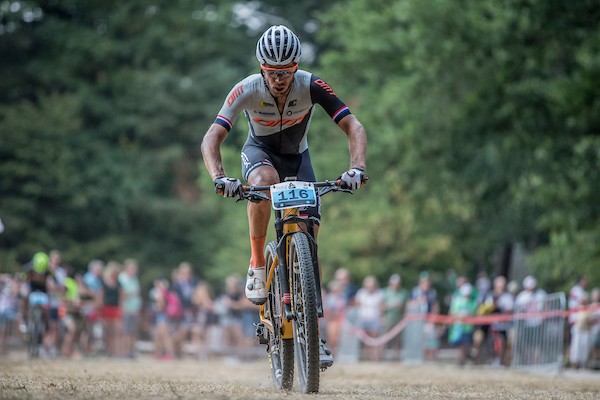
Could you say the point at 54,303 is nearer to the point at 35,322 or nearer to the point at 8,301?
the point at 35,322

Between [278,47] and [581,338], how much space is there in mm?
12222

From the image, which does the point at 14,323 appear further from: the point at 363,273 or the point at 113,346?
the point at 363,273

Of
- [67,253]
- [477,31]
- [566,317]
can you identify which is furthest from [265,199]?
[67,253]

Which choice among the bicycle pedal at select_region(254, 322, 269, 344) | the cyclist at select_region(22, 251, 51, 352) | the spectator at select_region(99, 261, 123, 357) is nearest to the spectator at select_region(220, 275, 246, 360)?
the spectator at select_region(99, 261, 123, 357)

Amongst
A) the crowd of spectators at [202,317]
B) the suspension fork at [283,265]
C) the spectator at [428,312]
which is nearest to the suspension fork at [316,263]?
the suspension fork at [283,265]

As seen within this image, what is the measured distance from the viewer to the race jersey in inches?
414

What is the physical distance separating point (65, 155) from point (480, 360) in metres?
27.9

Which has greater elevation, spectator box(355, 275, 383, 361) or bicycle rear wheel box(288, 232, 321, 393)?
spectator box(355, 275, 383, 361)

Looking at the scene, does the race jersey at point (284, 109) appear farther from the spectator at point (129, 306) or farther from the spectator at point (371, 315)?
the spectator at point (371, 315)

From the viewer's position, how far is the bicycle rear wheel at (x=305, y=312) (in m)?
9.62

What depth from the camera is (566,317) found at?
22266mm

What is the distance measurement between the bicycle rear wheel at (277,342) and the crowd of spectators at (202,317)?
12902mm

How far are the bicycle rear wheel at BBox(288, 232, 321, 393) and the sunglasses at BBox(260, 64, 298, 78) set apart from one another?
1.30m

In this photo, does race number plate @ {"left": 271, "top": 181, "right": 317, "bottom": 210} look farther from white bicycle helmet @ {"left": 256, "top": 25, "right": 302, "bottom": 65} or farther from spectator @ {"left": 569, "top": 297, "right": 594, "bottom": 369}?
spectator @ {"left": 569, "top": 297, "right": 594, "bottom": 369}
